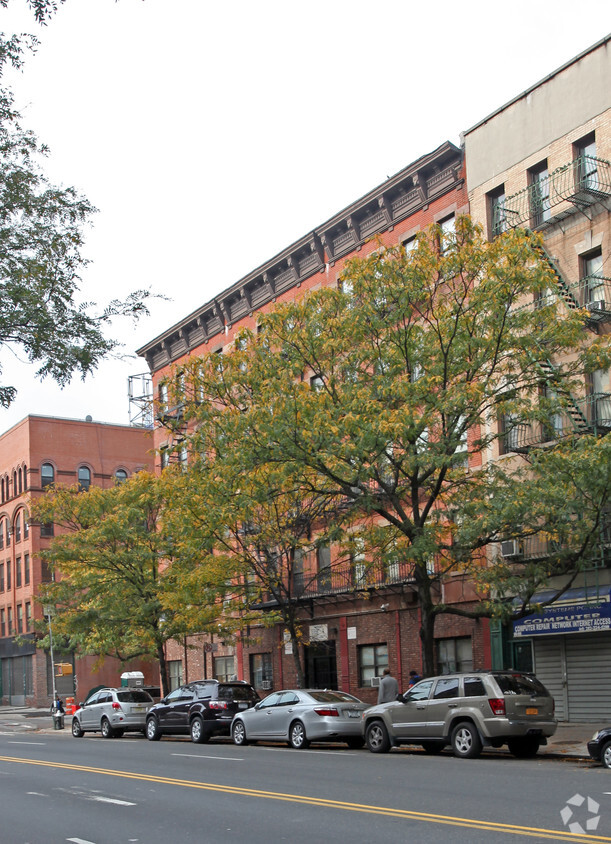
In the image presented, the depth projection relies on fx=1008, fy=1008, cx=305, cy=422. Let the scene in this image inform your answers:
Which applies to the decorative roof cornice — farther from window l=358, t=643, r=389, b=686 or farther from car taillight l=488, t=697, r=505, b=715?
window l=358, t=643, r=389, b=686

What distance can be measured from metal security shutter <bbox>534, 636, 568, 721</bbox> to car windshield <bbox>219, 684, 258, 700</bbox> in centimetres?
748

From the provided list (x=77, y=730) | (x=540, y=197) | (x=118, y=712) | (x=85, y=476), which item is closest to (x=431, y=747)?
(x=118, y=712)

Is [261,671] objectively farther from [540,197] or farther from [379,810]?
[379,810]

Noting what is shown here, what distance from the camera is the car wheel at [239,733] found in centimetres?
2372

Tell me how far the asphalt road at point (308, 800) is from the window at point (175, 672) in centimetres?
2519

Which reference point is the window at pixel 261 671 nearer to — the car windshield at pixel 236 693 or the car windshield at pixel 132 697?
the car windshield at pixel 132 697

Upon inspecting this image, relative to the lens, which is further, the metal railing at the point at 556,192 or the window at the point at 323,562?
the window at the point at 323,562

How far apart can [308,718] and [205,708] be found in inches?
208

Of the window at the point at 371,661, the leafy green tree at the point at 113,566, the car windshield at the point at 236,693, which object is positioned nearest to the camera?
the car windshield at the point at 236,693

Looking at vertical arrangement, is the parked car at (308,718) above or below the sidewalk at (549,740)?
above

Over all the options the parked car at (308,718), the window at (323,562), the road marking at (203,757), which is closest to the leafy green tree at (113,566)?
the window at (323,562)

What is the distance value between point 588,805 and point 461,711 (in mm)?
7149

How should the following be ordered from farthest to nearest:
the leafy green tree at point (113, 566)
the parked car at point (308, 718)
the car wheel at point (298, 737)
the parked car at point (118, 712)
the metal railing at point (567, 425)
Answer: the leafy green tree at point (113, 566) < the parked car at point (118, 712) < the metal railing at point (567, 425) < the car wheel at point (298, 737) < the parked car at point (308, 718)

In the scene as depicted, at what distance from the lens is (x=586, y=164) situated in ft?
85.0
